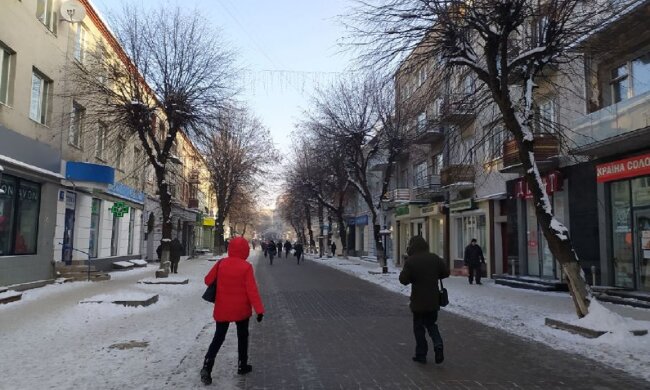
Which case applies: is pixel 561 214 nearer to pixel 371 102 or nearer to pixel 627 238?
pixel 627 238

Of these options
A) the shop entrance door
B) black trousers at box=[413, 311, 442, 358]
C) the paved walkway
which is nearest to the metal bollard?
the shop entrance door

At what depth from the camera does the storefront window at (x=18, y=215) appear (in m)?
14.9

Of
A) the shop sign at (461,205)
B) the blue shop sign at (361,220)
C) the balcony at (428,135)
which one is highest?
the balcony at (428,135)

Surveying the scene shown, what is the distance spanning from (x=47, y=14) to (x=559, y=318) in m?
17.0

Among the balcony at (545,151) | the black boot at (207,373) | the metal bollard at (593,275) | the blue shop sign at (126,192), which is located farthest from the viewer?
the blue shop sign at (126,192)

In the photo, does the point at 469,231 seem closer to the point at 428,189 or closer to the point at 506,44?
the point at 428,189

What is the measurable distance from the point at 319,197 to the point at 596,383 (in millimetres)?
38114

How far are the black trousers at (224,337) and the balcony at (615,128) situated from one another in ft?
35.2

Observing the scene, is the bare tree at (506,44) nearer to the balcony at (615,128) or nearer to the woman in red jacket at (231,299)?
the balcony at (615,128)

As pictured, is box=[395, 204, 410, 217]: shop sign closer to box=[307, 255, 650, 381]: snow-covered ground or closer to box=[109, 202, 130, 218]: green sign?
box=[307, 255, 650, 381]: snow-covered ground

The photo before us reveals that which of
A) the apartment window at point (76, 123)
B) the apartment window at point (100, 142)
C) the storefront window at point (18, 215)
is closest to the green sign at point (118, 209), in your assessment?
the apartment window at point (100, 142)

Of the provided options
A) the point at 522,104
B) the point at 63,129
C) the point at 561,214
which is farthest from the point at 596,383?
the point at 63,129

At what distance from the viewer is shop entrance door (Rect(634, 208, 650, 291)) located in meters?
14.0

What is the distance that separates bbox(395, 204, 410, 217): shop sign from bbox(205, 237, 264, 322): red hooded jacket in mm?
26158
